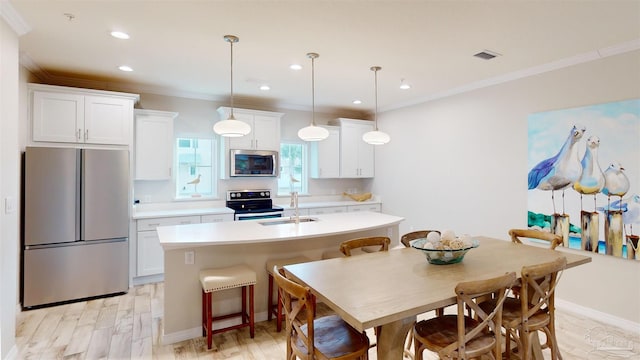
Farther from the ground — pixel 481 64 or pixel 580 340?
pixel 481 64

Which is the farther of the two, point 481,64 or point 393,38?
point 481,64

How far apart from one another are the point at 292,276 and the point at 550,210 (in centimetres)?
305

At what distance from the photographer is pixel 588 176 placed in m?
3.27

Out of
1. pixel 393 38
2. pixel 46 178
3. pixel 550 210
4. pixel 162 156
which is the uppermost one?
pixel 393 38

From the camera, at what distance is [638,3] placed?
2281mm

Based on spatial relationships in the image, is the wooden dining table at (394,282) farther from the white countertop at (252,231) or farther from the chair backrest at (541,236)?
the white countertop at (252,231)

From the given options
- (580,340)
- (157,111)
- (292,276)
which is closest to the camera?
(292,276)

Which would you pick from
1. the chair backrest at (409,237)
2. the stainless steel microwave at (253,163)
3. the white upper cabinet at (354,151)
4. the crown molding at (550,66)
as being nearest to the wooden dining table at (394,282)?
the chair backrest at (409,237)

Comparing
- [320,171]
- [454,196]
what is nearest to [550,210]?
[454,196]

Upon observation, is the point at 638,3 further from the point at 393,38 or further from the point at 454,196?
the point at 454,196

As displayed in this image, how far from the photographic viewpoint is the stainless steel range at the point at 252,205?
16.2 ft

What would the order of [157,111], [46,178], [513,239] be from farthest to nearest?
[157,111] < [46,178] < [513,239]

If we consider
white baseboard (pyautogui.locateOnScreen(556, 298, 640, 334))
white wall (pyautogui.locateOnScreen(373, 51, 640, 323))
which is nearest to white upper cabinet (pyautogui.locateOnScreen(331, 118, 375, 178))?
white wall (pyautogui.locateOnScreen(373, 51, 640, 323))

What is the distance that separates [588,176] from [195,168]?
4.96m
